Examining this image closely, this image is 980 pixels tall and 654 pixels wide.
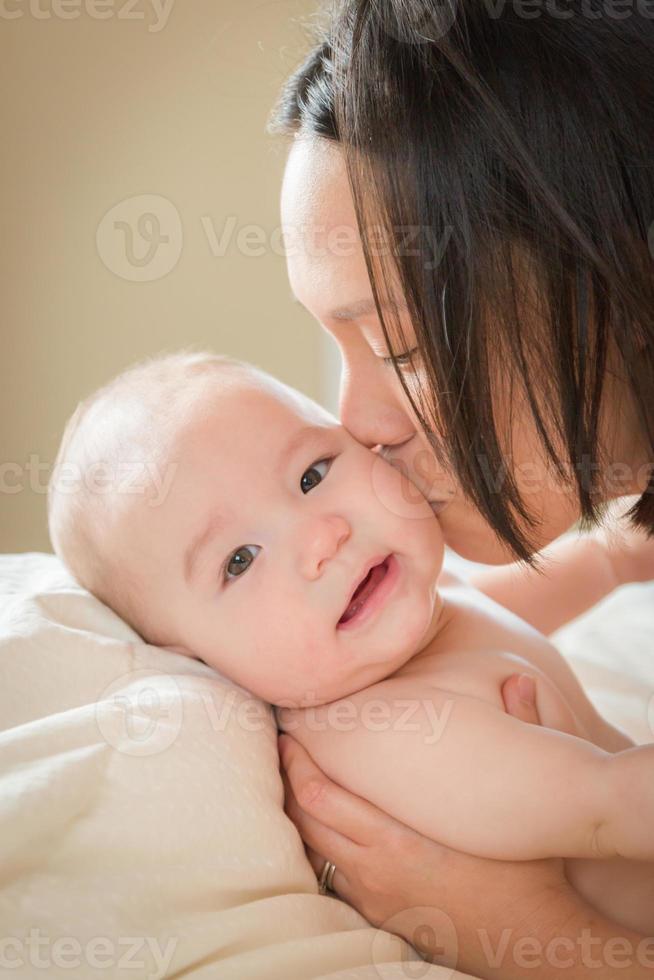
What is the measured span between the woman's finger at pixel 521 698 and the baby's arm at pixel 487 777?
32 millimetres

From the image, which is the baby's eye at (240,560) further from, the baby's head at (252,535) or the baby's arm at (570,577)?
the baby's arm at (570,577)

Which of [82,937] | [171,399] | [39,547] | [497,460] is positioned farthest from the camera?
[39,547]

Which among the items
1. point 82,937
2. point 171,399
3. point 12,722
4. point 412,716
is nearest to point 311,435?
point 171,399

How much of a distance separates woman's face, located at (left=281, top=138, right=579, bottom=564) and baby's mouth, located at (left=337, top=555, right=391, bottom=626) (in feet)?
0.36

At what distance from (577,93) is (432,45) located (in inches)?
5.5

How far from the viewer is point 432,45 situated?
900mm

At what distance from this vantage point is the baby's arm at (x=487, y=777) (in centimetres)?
89

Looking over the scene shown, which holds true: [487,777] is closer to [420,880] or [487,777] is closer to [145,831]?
[420,880]

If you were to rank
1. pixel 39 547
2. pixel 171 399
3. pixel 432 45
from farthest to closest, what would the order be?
pixel 39 547 < pixel 171 399 < pixel 432 45

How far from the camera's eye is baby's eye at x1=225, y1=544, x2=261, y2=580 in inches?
41.6

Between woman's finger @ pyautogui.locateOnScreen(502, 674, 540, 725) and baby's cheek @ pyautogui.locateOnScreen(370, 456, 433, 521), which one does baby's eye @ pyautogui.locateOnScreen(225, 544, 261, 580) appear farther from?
woman's finger @ pyautogui.locateOnScreen(502, 674, 540, 725)

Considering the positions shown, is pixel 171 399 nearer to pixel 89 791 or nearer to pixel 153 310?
pixel 89 791

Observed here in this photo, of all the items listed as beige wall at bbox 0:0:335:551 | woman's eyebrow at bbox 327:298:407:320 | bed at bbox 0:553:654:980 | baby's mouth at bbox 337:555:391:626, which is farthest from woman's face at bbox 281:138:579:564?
beige wall at bbox 0:0:335:551

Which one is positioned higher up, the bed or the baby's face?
the baby's face
